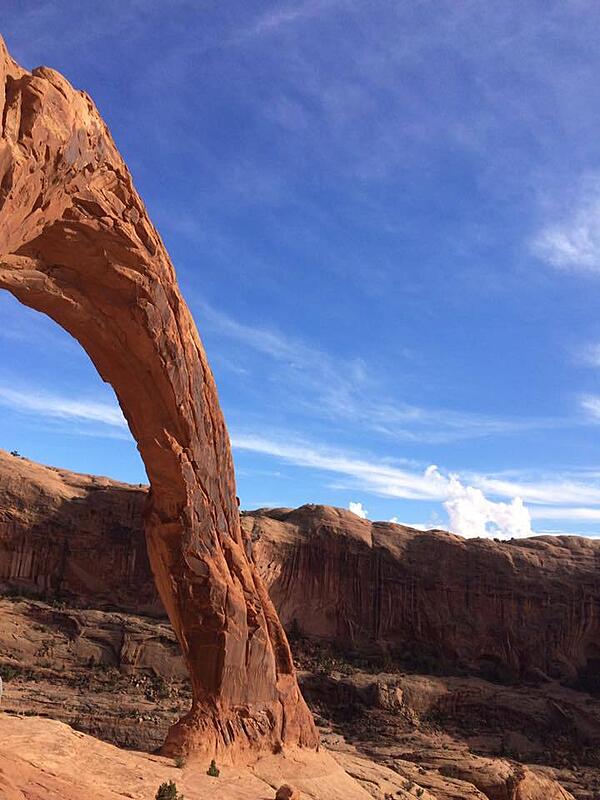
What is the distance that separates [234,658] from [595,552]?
39278 millimetres

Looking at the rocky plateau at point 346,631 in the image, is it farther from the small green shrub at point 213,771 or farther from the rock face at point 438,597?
the small green shrub at point 213,771

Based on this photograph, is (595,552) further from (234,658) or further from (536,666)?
(234,658)

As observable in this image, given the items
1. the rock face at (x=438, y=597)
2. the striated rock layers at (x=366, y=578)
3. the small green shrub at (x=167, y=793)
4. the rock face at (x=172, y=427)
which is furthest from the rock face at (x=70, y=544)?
the small green shrub at (x=167, y=793)

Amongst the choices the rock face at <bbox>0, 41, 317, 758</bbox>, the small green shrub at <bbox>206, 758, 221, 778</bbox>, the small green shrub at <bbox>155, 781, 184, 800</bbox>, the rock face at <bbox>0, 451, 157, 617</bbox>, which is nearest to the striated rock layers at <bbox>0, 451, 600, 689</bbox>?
the rock face at <bbox>0, 451, 157, 617</bbox>

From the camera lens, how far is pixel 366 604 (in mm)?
44500

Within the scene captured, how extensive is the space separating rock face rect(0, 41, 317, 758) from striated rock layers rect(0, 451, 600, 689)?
26.4m

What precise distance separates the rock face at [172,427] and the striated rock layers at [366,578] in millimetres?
26351

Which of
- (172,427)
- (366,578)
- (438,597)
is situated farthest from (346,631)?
(172,427)

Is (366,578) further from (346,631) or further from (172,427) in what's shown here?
(172,427)

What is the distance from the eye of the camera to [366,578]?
45.1 meters

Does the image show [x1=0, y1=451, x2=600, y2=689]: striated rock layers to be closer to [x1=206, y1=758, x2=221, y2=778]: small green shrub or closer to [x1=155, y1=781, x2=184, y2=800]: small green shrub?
[x1=206, y1=758, x2=221, y2=778]: small green shrub

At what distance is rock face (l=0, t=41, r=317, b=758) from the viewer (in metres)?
12.9

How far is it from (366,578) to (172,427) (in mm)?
32740

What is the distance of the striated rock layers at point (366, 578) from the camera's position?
41000 millimetres
